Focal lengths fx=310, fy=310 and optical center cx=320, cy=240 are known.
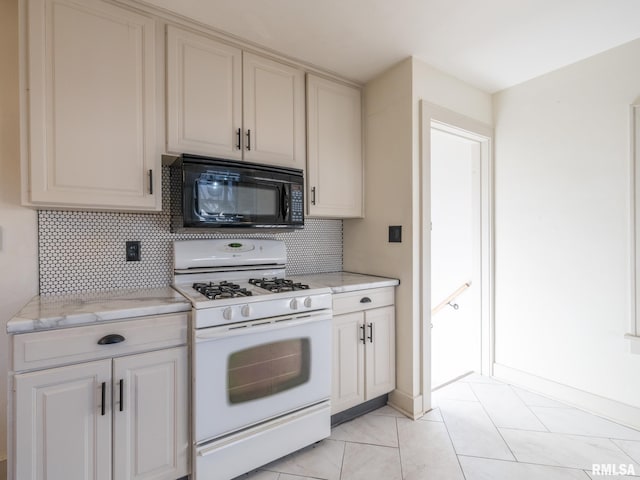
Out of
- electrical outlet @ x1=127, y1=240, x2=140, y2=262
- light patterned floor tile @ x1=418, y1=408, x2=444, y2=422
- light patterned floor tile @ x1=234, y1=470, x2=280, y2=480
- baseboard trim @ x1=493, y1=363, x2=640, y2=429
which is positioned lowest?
light patterned floor tile @ x1=418, y1=408, x2=444, y2=422

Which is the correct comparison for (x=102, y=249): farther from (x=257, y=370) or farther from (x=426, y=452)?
(x=426, y=452)

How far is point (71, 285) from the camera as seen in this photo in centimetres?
166

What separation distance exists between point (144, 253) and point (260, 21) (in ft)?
4.94

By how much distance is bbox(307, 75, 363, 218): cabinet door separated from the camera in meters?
2.25

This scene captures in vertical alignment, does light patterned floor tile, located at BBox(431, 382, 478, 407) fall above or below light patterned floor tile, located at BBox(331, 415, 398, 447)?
below

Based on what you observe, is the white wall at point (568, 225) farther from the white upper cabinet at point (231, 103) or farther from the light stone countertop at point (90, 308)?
the light stone countertop at point (90, 308)

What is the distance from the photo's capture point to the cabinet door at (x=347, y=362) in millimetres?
1951

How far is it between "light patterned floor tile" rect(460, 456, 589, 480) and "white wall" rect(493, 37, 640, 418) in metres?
0.83

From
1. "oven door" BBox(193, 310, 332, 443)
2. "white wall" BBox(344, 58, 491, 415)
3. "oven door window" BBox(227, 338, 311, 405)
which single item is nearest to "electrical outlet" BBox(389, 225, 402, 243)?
"white wall" BBox(344, 58, 491, 415)

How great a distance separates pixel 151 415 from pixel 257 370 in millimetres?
486

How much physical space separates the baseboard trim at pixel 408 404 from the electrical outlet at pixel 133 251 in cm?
195

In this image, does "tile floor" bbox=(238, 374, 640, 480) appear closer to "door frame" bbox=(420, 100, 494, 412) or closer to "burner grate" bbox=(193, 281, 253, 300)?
"door frame" bbox=(420, 100, 494, 412)

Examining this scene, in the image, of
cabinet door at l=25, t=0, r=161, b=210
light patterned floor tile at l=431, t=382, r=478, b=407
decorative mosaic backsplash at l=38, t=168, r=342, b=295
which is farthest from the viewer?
light patterned floor tile at l=431, t=382, r=478, b=407

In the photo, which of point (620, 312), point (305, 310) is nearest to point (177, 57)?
point (305, 310)
